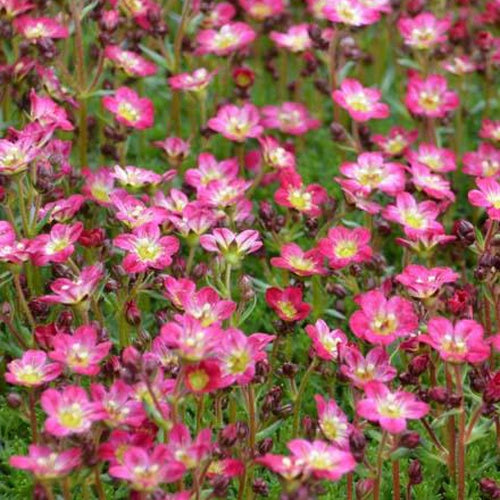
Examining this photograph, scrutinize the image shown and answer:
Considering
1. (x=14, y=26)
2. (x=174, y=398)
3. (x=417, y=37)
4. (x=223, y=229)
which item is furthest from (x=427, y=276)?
(x=14, y=26)

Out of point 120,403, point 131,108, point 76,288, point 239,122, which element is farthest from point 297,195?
point 120,403

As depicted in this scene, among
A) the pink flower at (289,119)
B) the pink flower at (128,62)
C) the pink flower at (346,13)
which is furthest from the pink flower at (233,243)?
the pink flower at (289,119)

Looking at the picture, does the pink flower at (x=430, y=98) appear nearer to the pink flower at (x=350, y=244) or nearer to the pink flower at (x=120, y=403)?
the pink flower at (x=350, y=244)

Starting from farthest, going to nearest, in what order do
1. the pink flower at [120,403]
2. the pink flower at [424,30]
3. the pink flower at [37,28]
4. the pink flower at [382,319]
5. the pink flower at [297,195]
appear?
1. the pink flower at [424,30]
2. the pink flower at [37,28]
3. the pink flower at [297,195]
4. the pink flower at [382,319]
5. the pink flower at [120,403]

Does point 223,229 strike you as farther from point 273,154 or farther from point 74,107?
point 74,107

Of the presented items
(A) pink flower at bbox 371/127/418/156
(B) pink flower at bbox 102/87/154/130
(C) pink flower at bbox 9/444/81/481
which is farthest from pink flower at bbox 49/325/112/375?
(A) pink flower at bbox 371/127/418/156

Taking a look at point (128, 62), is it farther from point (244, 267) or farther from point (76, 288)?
point (76, 288)
